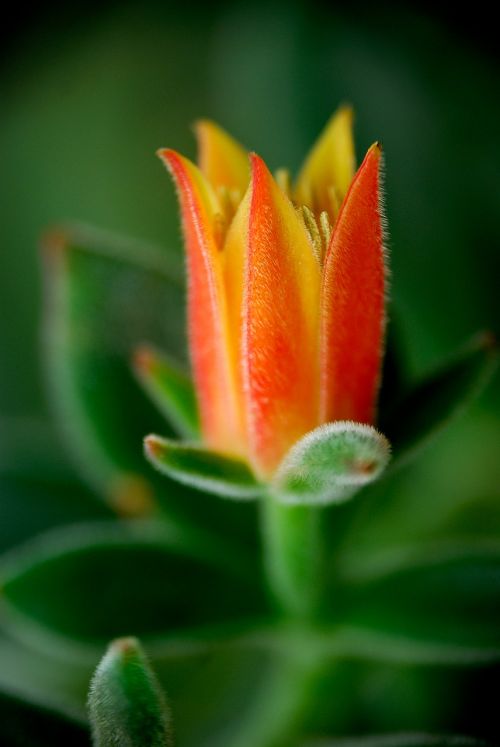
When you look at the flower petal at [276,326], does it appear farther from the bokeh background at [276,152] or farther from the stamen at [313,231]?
the bokeh background at [276,152]

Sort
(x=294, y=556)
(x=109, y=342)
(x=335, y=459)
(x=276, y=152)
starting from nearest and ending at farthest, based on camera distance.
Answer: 1. (x=335, y=459)
2. (x=294, y=556)
3. (x=109, y=342)
4. (x=276, y=152)

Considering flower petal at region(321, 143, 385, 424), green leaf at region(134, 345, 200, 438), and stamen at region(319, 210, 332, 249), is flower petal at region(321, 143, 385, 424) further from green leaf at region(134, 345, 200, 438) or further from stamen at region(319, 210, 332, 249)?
green leaf at region(134, 345, 200, 438)

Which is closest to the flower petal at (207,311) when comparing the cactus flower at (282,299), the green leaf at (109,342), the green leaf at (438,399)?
the cactus flower at (282,299)

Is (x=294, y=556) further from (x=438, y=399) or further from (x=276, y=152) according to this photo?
(x=276, y=152)

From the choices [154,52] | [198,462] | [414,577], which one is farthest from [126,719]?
[154,52]

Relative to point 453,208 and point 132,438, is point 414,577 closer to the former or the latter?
point 132,438

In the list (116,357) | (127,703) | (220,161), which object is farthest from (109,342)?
(127,703)
